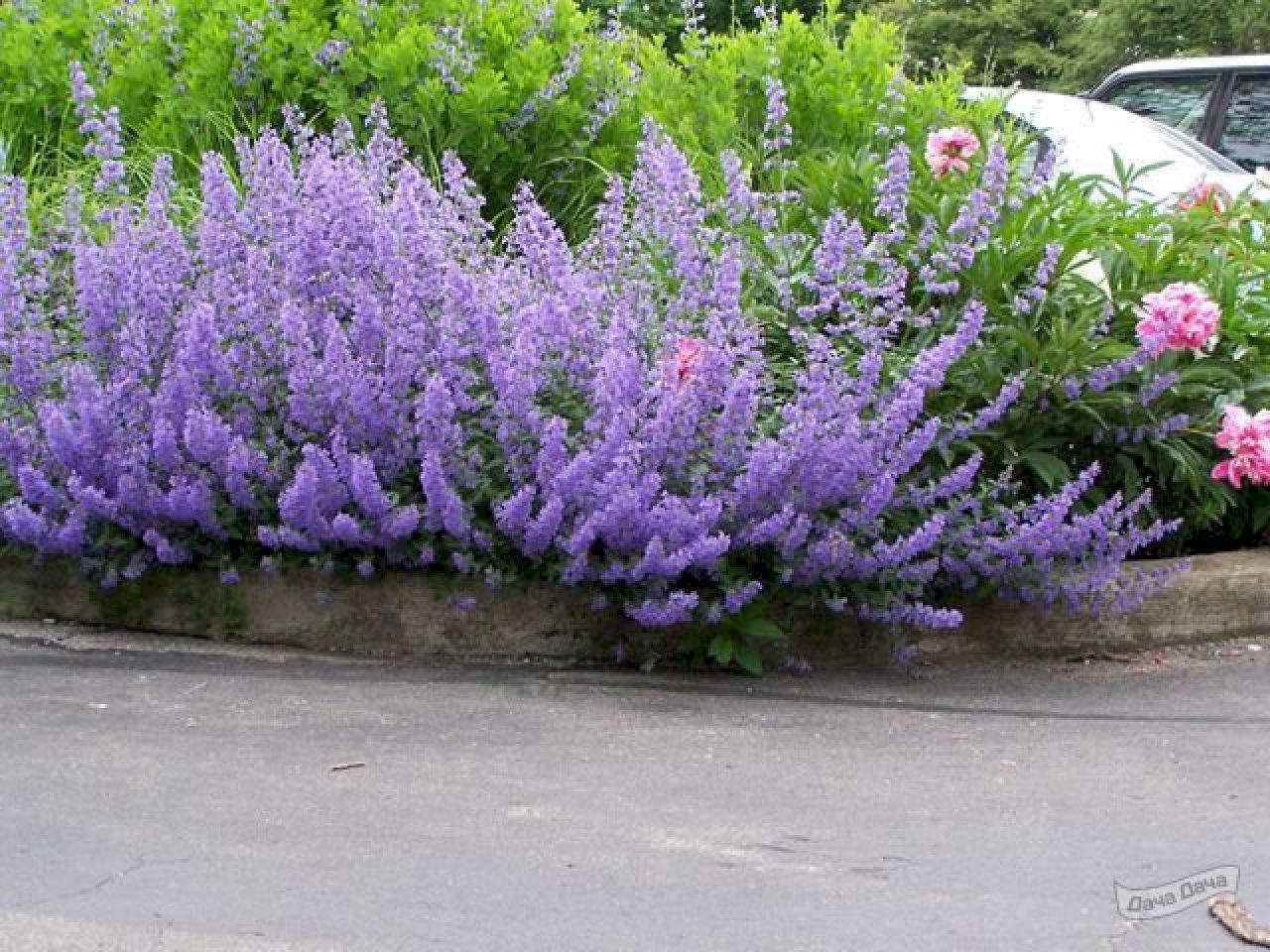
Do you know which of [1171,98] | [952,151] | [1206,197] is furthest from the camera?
[1171,98]

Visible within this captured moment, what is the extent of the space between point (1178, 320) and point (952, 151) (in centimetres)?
91

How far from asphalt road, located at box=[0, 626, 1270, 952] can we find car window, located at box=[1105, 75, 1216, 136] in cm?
789

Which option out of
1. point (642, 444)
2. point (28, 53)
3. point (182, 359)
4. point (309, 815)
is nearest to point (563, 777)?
point (309, 815)

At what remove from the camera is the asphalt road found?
305 cm

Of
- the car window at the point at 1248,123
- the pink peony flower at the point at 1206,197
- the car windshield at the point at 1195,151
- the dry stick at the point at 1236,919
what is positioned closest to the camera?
the dry stick at the point at 1236,919

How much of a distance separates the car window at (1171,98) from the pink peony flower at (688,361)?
842 cm

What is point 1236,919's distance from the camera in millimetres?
3119

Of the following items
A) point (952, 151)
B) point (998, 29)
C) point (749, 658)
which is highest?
point (998, 29)

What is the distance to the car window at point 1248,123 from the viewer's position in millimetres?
11195

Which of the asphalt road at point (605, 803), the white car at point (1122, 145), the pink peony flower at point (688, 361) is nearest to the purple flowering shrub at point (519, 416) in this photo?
the pink peony flower at point (688, 361)

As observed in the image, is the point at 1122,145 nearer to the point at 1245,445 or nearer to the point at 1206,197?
the point at 1206,197

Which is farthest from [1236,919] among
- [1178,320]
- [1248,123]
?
[1248,123]

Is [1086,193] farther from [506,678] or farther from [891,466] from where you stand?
[506,678]

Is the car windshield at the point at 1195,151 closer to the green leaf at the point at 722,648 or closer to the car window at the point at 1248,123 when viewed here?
the car window at the point at 1248,123
